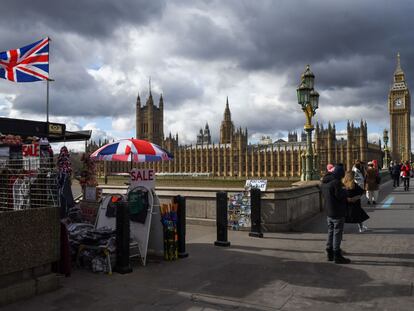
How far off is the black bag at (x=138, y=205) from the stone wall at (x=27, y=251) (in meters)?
1.84

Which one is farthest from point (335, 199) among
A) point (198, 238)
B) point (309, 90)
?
point (309, 90)

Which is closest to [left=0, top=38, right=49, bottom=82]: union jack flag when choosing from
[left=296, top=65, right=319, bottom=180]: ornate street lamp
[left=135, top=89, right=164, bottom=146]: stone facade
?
[left=296, top=65, right=319, bottom=180]: ornate street lamp

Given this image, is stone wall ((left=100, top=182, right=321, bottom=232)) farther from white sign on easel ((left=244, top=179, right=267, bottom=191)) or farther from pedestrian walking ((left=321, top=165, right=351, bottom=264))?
pedestrian walking ((left=321, top=165, right=351, bottom=264))

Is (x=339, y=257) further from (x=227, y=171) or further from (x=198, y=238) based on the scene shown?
(x=227, y=171)

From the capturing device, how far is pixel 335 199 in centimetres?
693

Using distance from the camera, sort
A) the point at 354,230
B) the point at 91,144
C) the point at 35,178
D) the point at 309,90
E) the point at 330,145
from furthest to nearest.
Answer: the point at 91,144 < the point at 330,145 < the point at 309,90 < the point at 354,230 < the point at 35,178

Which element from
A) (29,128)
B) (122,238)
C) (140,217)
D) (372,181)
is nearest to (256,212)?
(140,217)

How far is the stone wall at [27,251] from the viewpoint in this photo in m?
4.80

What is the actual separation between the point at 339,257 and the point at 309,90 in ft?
38.5

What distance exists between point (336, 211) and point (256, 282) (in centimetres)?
220

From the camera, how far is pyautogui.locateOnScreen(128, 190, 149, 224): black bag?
7148mm

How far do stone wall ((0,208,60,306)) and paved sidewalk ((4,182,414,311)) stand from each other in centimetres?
19

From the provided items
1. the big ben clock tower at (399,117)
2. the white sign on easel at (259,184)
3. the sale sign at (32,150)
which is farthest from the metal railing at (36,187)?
the big ben clock tower at (399,117)

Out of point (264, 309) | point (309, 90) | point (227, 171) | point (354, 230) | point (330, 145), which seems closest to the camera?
point (264, 309)
